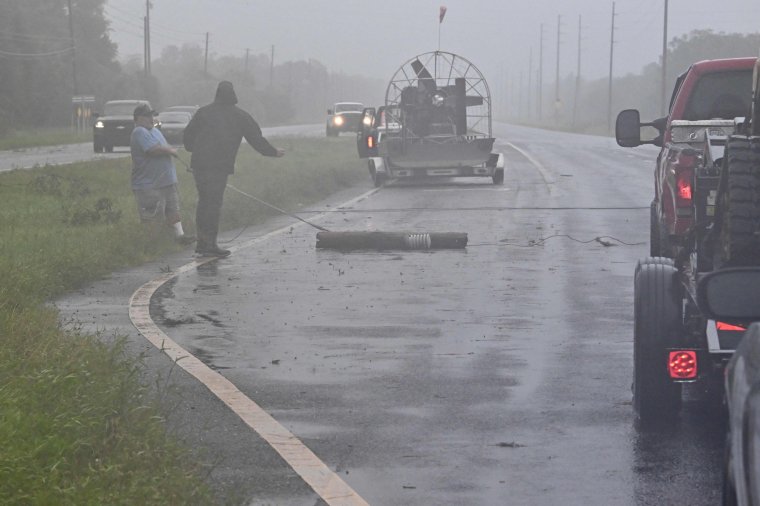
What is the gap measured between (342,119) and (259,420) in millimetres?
64277

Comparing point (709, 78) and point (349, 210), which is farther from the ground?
point (709, 78)

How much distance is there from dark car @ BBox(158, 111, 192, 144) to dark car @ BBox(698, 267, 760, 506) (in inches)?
1880

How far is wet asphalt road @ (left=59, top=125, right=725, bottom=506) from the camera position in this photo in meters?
6.03

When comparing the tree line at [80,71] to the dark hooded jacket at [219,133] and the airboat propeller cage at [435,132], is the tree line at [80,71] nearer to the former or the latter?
the airboat propeller cage at [435,132]

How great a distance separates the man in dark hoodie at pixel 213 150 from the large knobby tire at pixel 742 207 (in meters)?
9.68

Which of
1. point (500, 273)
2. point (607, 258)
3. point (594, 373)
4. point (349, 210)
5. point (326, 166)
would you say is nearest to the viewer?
point (594, 373)

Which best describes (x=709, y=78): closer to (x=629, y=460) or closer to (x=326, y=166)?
(x=629, y=460)

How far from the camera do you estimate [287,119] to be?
141 m

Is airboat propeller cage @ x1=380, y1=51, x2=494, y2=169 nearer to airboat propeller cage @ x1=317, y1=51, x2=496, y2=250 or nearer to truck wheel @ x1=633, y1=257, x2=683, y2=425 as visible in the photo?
airboat propeller cage @ x1=317, y1=51, x2=496, y2=250

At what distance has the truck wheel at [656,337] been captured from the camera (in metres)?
6.65

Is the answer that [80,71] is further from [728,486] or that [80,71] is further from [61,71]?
[728,486]

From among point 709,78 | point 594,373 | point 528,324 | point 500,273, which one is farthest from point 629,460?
point 500,273

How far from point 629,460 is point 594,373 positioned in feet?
6.91

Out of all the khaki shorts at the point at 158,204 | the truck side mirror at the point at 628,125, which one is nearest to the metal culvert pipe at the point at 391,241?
the khaki shorts at the point at 158,204
